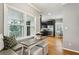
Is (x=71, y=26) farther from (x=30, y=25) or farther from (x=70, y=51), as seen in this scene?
(x=30, y=25)

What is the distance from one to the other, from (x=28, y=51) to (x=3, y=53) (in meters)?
0.45

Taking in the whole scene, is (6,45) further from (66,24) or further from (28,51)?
(66,24)

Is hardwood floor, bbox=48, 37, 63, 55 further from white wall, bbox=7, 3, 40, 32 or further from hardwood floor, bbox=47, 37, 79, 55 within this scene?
white wall, bbox=7, 3, 40, 32

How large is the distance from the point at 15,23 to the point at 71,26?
3.64ft

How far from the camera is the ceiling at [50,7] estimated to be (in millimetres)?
1684

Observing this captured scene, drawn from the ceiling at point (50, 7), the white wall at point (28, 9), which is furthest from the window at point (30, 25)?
the ceiling at point (50, 7)

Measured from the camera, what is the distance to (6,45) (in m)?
1.58

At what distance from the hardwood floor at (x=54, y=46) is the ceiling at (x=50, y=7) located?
55cm

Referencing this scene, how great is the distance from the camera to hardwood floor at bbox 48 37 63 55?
1734mm

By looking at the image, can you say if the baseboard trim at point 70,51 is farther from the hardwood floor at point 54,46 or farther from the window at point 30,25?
the window at point 30,25

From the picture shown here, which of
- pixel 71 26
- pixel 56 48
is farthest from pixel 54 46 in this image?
pixel 71 26

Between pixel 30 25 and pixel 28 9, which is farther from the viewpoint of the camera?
pixel 30 25

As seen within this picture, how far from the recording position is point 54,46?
185 cm
